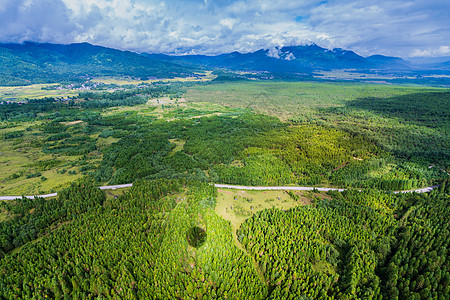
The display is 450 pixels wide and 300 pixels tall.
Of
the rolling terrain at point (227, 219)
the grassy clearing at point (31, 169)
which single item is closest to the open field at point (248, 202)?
the rolling terrain at point (227, 219)

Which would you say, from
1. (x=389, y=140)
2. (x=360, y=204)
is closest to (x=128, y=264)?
(x=360, y=204)

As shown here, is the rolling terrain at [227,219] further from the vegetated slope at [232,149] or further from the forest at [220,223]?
the vegetated slope at [232,149]

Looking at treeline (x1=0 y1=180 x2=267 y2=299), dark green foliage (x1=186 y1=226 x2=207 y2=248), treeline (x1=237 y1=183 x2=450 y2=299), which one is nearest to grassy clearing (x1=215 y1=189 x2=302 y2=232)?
treeline (x1=237 y1=183 x2=450 y2=299)

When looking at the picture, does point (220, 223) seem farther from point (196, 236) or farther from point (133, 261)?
point (133, 261)

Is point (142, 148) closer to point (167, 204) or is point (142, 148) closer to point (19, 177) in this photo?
point (19, 177)

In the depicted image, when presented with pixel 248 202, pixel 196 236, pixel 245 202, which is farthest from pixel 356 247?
pixel 196 236

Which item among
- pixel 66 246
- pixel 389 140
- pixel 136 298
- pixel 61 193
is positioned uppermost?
pixel 389 140

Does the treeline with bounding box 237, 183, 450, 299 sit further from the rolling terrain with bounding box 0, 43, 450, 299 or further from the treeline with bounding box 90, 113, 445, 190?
the treeline with bounding box 90, 113, 445, 190
